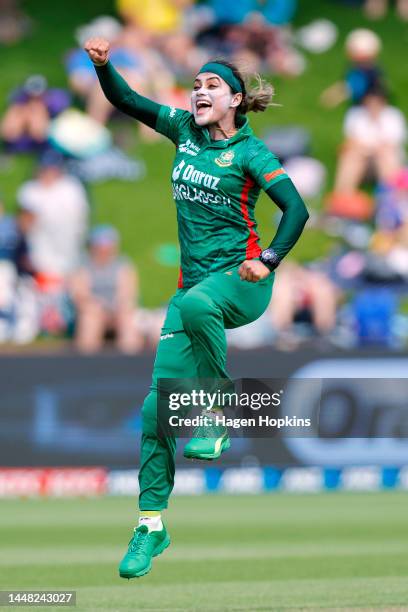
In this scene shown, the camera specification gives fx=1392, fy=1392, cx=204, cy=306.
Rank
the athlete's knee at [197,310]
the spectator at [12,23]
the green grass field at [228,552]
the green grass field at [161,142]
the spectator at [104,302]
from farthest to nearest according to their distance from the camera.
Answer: the spectator at [12,23]
the green grass field at [161,142]
the spectator at [104,302]
the green grass field at [228,552]
the athlete's knee at [197,310]

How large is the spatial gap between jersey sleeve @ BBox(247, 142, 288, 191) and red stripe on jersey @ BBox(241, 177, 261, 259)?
0.07m

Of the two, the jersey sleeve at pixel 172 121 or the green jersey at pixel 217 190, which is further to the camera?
the jersey sleeve at pixel 172 121

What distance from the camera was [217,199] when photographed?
607 centimetres

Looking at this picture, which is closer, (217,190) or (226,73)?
(217,190)

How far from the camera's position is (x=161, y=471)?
20.4 ft

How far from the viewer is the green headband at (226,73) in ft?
20.2

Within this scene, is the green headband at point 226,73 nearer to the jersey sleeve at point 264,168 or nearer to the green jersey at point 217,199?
the green jersey at point 217,199

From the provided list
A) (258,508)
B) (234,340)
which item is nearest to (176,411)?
(258,508)

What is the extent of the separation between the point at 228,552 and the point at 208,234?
369cm

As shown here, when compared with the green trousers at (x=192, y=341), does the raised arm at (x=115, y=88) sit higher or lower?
higher

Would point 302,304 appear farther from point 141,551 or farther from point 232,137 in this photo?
point 141,551

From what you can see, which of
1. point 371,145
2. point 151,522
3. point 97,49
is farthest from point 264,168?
point 371,145

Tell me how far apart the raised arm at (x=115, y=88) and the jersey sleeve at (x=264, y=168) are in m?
0.61

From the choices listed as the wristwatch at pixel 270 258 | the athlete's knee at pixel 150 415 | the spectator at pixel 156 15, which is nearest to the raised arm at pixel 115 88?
the wristwatch at pixel 270 258
